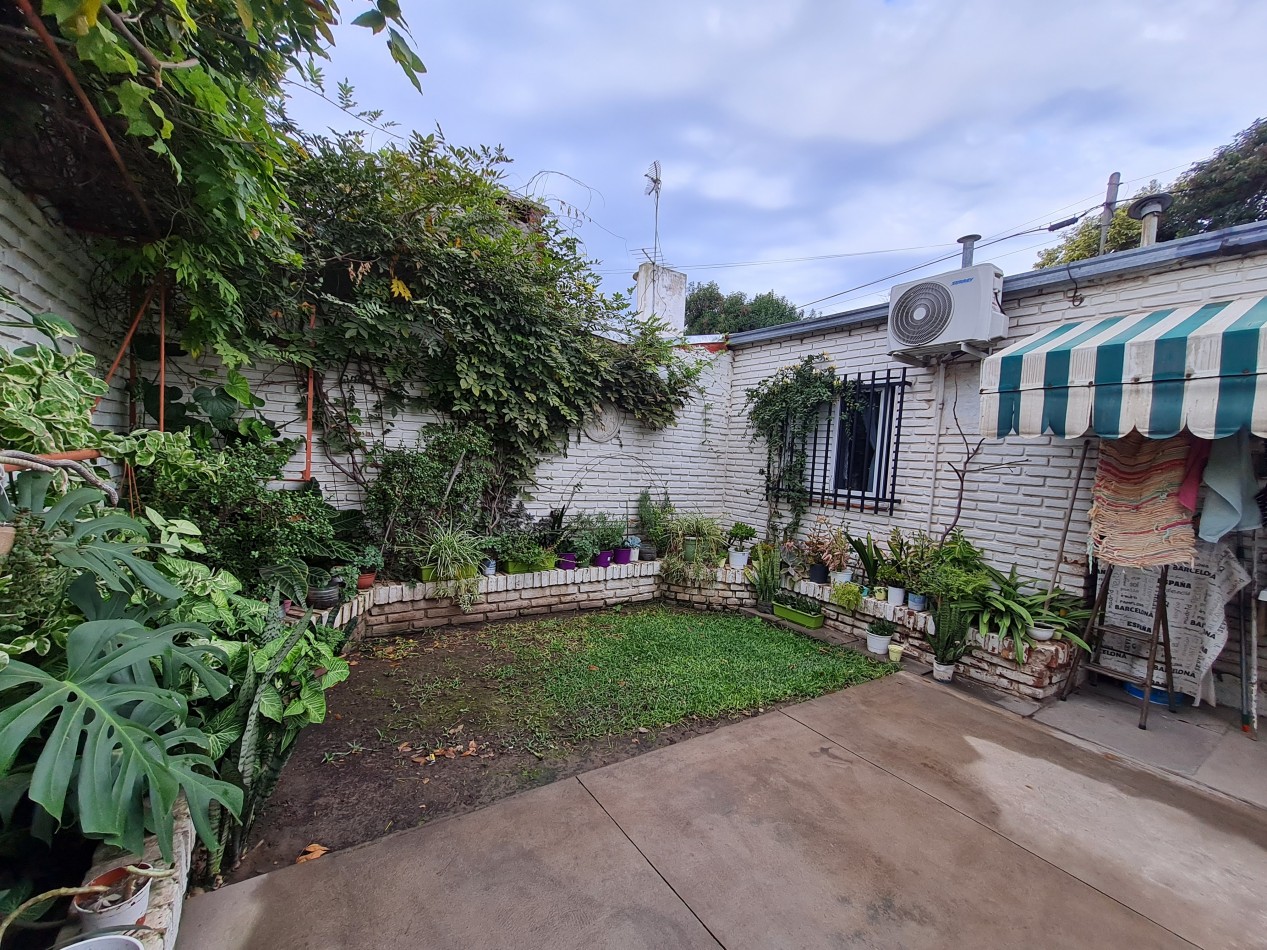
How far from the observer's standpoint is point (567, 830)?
2031 millimetres

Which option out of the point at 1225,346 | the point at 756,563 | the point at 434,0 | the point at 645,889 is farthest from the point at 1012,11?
the point at 645,889

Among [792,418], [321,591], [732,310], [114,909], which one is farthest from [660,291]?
[732,310]

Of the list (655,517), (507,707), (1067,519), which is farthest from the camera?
(655,517)

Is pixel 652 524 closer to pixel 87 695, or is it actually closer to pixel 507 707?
pixel 507 707

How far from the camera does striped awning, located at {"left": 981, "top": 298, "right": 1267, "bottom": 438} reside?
96.9 inches

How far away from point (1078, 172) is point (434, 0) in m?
6.94

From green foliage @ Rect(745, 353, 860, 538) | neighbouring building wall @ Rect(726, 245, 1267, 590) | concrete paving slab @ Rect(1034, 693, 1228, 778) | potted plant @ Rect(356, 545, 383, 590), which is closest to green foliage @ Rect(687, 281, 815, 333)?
green foliage @ Rect(745, 353, 860, 538)

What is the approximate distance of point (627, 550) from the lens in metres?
5.30

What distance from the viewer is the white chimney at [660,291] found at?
6789 millimetres

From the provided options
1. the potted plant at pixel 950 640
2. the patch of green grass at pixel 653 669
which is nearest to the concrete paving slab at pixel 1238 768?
the potted plant at pixel 950 640

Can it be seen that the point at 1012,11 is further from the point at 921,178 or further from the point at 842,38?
the point at 921,178

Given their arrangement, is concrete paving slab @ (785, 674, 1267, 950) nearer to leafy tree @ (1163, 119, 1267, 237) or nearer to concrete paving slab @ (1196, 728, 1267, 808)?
concrete paving slab @ (1196, 728, 1267, 808)

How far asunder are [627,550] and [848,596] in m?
2.19

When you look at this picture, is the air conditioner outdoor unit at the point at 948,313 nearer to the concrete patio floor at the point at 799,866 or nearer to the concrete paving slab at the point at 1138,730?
the concrete paving slab at the point at 1138,730
